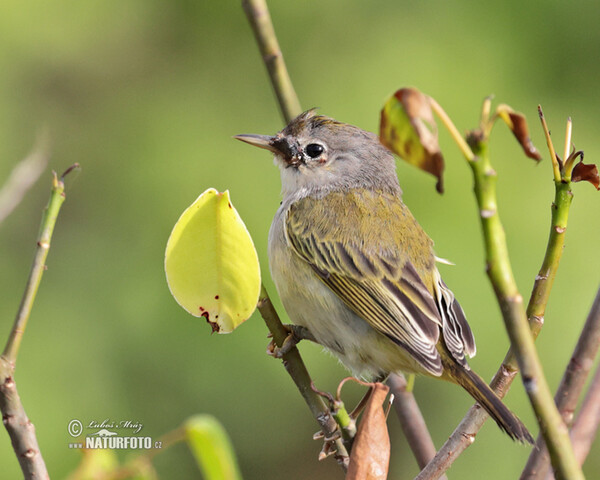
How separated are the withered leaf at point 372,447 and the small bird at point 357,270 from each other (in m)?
0.83

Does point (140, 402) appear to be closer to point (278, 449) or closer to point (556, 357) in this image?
point (278, 449)

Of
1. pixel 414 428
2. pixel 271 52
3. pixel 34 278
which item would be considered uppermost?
pixel 271 52

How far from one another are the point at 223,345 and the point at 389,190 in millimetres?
1123

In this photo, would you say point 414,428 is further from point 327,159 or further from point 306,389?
point 327,159

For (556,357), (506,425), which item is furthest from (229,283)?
(556,357)

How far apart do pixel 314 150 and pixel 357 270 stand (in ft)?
1.88

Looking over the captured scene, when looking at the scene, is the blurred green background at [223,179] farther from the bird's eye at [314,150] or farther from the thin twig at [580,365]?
the thin twig at [580,365]

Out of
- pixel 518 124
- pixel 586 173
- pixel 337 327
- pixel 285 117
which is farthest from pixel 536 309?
pixel 337 327

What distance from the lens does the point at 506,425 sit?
1.96 meters

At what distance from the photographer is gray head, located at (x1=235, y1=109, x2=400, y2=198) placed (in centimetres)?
290

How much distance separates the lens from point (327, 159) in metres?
2.97

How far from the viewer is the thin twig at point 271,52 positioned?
1.94m

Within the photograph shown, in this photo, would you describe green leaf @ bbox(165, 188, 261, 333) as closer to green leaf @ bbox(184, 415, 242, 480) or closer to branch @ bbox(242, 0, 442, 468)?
branch @ bbox(242, 0, 442, 468)

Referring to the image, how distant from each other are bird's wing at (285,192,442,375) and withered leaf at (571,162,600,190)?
1.04 metres
